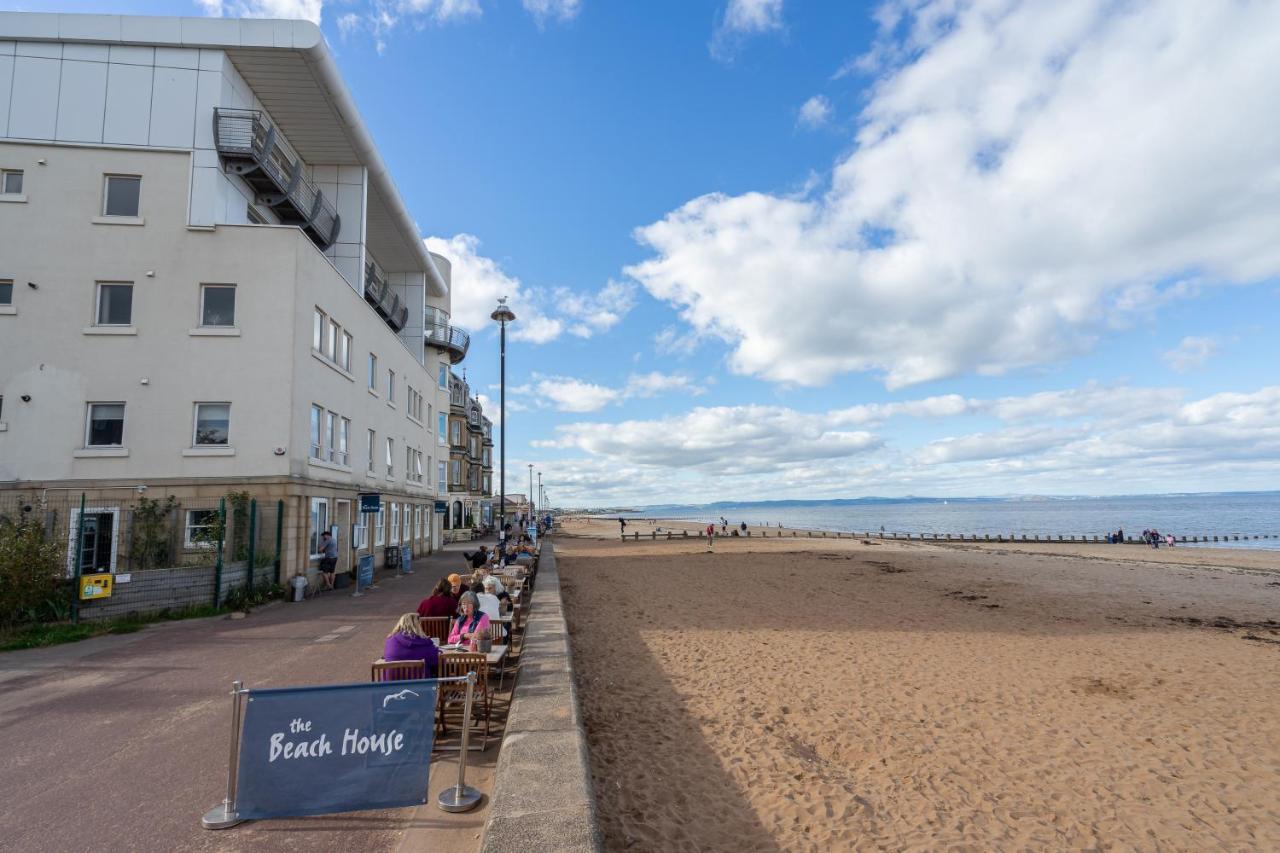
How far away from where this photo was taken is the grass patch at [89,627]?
34.9 feet

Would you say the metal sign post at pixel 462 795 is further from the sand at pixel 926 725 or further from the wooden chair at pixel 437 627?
the wooden chair at pixel 437 627

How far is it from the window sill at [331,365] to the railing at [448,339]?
2038 centimetres

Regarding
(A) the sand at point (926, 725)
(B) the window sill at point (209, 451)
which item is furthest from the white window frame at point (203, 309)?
(A) the sand at point (926, 725)

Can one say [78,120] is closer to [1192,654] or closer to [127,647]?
[127,647]

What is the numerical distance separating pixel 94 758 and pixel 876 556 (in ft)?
118

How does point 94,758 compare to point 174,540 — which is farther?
point 174,540

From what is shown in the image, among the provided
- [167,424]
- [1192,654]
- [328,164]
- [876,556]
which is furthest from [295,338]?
[876,556]

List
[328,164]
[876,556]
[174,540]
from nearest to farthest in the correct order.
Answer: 1. [174,540]
2. [328,164]
3. [876,556]

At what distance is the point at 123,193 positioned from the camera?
1662 cm

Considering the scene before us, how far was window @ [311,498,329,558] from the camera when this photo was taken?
18.0m

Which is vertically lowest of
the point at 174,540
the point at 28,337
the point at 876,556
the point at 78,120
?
the point at 876,556

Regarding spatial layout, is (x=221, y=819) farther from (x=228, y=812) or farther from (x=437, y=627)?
(x=437, y=627)

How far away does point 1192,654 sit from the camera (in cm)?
1198

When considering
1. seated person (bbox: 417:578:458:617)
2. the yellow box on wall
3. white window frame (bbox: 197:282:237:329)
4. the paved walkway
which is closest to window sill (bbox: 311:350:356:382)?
white window frame (bbox: 197:282:237:329)
